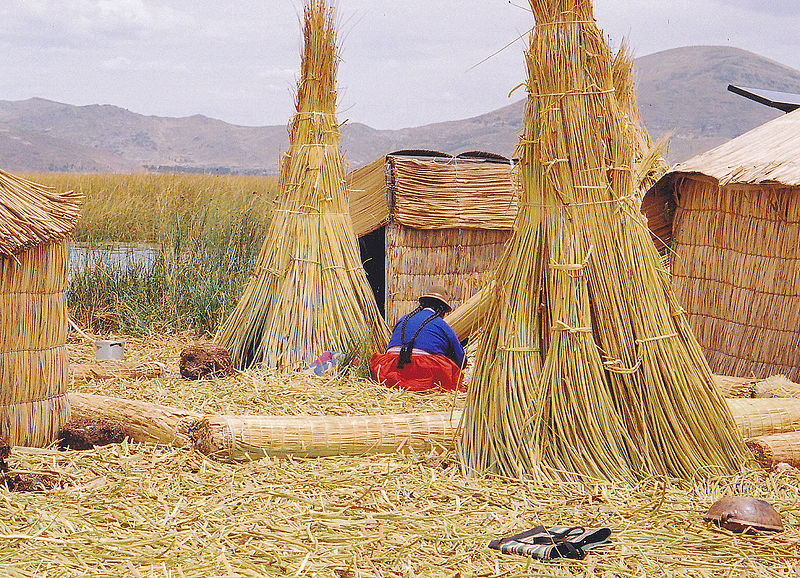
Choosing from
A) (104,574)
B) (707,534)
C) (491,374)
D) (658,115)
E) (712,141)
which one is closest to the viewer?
(104,574)

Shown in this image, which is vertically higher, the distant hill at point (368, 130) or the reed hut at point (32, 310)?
the distant hill at point (368, 130)

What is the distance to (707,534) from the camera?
327 cm

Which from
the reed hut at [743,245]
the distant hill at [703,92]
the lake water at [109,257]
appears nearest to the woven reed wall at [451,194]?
the reed hut at [743,245]

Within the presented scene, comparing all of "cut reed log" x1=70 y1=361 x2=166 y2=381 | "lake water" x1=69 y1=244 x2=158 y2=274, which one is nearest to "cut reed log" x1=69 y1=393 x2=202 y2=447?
"cut reed log" x1=70 y1=361 x2=166 y2=381

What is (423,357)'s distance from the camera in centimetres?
558

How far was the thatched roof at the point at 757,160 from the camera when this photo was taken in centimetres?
596

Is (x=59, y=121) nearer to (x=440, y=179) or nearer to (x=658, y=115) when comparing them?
(x=658, y=115)

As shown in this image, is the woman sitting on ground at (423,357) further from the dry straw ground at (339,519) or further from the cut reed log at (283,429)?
the dry straw ground at (339,519)

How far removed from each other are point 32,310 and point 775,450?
130 inches

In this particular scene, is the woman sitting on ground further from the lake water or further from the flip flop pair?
the lake water

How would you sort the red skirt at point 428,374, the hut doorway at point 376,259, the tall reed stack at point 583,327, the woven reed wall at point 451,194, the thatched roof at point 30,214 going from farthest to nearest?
the hut doorway at point 376,259, the woven reed wall at point 451,194, the red skirt at point 428,374, the thatched roof at point 30,214, the tall reed stack at point 583,327

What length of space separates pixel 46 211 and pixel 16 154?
218 feet

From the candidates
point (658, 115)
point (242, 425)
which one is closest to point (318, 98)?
point (242, 425)

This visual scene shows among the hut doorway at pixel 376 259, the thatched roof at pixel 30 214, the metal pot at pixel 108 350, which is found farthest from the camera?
the hut doorway at pixel 376 259
